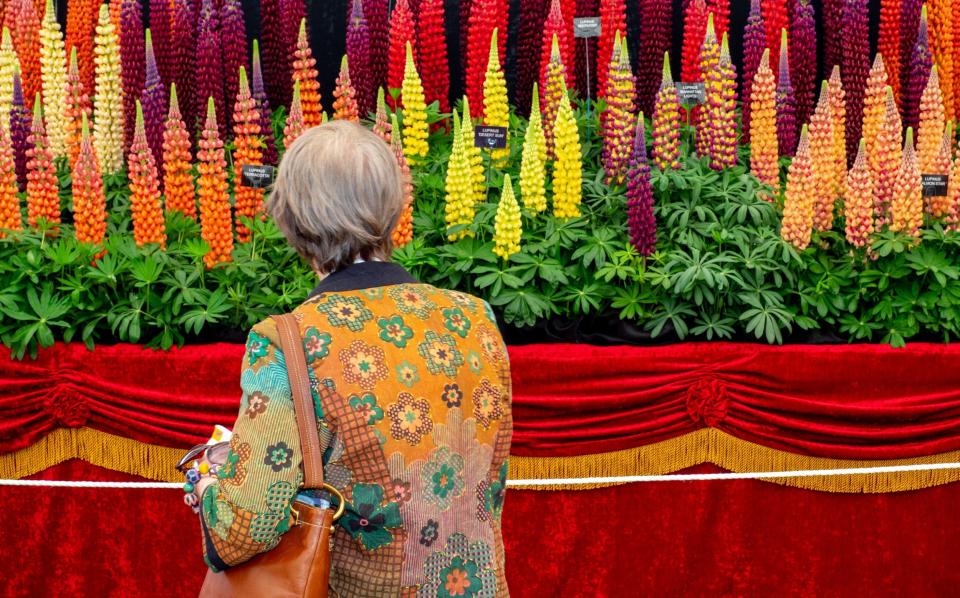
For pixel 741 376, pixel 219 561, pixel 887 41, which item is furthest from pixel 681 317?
pixel 219 561

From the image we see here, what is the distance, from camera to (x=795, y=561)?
3.59 meters

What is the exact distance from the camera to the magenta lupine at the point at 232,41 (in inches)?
167

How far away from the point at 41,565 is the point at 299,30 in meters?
2.14

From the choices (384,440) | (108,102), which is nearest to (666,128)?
(108,102)

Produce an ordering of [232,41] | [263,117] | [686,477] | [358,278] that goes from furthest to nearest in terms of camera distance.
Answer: [232,41] < [263,117] < [686,477] < [358,278]

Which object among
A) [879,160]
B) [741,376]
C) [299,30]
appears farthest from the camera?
[299,30]

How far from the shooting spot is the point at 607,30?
4.47 m

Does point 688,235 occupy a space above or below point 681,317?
above

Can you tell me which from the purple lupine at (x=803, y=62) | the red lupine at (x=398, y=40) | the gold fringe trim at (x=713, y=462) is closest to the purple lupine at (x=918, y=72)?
the purple lupine at (x=803, y=62)

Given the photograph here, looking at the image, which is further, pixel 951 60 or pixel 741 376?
pixel 951 60

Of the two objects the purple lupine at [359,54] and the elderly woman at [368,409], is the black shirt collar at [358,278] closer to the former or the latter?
the elderly woman at [368,409]

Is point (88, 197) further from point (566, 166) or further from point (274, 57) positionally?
point (566, 166)

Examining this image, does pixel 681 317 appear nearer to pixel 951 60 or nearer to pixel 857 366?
pixel 857 366

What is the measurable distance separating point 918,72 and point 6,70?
3.47 meters
